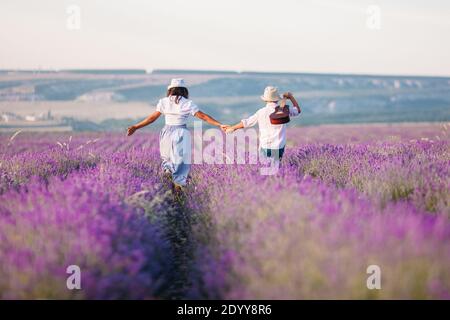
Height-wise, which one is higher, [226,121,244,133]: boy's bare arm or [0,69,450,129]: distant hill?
[0,69,450,129]: distant hill

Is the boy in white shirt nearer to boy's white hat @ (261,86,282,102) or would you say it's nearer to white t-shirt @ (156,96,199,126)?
boy's white hat @ (261,86,282,102)

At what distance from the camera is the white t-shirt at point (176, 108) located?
5.91 metres

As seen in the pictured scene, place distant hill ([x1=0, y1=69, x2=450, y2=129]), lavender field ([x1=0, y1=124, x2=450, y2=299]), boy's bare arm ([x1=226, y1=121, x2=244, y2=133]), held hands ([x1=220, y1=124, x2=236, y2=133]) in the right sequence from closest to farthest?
lavender field ([x1=0, y1=124, x2=450, y2=299])
boy's bare arm ([x1=226, y1=121, x2=244, y2=133])
held hands ([x1=220, y1=124, x2=236, y2=133])
distant hill ([x1=0, y1=69, x2=450, y2=129])

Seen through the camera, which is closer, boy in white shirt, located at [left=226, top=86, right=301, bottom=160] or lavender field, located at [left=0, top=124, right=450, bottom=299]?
lavender field, located at [left=0, top=124, right=450, bottom=299]

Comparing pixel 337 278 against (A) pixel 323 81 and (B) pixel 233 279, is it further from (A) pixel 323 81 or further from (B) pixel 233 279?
(A) pixel 323 81

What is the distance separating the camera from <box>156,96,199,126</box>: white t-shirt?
19.4 ft

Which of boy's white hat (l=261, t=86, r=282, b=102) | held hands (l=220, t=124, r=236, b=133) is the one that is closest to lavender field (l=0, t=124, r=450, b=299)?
boy's white hat (l=261, t=86, r=282, b=102)

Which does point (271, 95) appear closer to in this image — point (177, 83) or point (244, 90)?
point (177, 83)

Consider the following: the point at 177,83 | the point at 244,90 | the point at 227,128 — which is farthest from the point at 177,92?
the point at 244,90

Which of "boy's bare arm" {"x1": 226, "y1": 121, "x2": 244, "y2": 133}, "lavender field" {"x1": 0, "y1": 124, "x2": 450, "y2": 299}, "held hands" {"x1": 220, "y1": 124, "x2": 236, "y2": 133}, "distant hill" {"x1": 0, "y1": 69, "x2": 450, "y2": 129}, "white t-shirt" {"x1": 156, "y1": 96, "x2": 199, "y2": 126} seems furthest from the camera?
"distant hill" {"x1": 0, "y1": 69, "x2": 450, "y2": 129}

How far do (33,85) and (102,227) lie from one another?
278 feet

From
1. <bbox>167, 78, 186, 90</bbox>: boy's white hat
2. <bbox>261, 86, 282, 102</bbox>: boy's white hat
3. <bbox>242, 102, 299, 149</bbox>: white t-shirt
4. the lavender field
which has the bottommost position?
the lavender field

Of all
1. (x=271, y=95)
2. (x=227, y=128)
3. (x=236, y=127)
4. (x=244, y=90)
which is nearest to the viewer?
(x=271, y=95)

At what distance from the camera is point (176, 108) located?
5969mm
